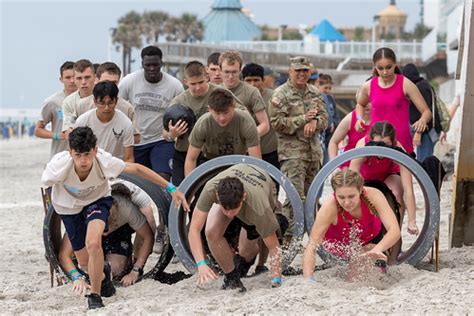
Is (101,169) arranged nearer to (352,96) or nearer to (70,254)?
(70,254)

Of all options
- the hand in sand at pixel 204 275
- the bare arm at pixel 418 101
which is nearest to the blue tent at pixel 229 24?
the bare arm at pixel 418 101

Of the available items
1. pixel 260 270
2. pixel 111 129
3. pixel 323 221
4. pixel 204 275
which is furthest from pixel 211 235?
pixel 111 129

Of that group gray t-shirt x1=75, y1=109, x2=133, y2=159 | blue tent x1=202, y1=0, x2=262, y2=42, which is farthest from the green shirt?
blue tent x1=202, y1=0, x2=262, y2=42

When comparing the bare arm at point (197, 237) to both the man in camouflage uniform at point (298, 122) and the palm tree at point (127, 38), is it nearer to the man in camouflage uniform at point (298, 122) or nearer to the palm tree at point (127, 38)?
the man in camouflage uniform at point (298, 122)

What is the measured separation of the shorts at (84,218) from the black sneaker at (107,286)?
0.31 metres

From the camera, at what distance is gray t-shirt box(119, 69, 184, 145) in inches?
422

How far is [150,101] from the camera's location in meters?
10.7

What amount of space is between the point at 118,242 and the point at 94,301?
1.62 metres

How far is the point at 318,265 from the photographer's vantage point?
385 inches

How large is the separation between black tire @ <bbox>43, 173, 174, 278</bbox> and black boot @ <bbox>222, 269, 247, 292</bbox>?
3.49 feet

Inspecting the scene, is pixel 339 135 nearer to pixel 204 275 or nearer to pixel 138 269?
pixel 138 269

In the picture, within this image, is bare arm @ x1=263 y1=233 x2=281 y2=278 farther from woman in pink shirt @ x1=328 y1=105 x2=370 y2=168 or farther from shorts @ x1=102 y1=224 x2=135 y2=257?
woman in pink shirt @ x1=328 y1=105 x2=370 y2=168

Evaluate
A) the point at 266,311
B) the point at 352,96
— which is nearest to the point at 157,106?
the point at 266,311

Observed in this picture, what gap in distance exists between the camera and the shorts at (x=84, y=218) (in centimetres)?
855
